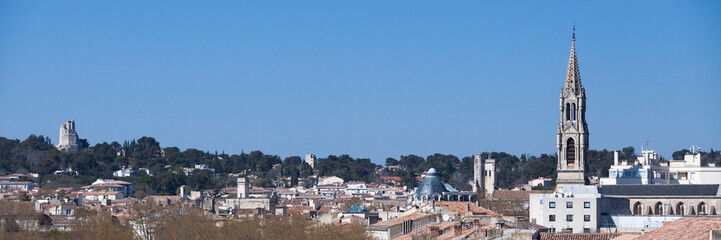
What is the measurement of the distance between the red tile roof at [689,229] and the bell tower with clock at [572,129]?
6873 centimetres

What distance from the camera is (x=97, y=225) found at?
5909 cm

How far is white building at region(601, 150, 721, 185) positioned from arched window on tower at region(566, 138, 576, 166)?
5.91m

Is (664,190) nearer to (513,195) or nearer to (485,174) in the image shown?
(513,195)

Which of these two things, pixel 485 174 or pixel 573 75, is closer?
pixel 573 75

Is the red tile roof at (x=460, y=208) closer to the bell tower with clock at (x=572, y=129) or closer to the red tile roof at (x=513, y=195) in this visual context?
the bell tower with clock at (x=572, y=129)

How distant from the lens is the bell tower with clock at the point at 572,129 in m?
91.8

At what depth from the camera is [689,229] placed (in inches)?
870

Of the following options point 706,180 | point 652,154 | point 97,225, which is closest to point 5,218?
point 97,225

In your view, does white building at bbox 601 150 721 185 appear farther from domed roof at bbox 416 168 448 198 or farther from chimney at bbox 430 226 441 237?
chimney at bbox 430 226 441 237

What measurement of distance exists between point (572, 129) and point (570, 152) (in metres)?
1.41

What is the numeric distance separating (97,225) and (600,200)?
23.8m

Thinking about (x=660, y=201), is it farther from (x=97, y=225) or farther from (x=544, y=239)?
(x=544, y=239)

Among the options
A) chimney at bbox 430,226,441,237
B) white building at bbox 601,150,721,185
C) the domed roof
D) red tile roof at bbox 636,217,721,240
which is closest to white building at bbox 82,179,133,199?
the domed roof

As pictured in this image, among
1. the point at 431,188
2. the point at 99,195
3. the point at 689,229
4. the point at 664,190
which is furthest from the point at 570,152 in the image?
the point at 99,195
